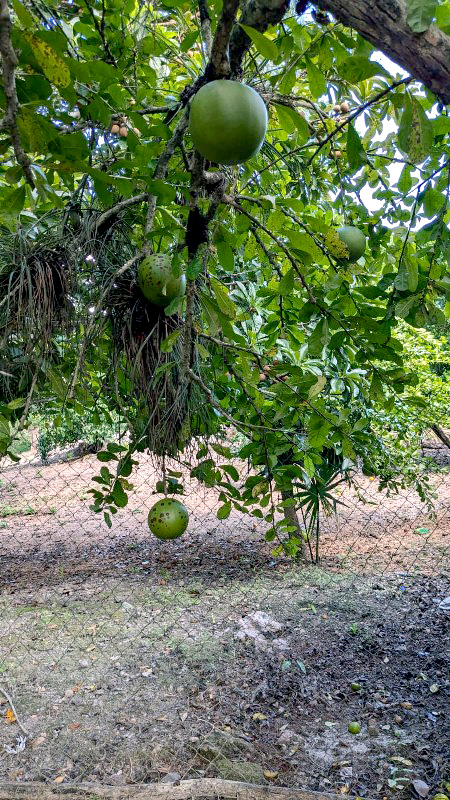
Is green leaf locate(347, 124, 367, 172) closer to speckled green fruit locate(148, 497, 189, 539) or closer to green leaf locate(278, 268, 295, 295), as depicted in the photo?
green leaf locate(278, 268, 295, 295)

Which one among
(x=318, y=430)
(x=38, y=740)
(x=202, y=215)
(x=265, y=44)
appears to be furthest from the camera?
(x=38, y=740)

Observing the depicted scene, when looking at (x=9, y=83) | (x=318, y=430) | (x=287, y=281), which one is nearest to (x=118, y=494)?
(x=318, y=430)

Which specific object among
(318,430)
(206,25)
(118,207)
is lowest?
(318,430)

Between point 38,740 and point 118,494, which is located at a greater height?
point 118,494

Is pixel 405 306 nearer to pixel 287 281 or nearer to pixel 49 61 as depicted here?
pixel 287 281

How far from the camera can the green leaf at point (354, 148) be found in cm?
127

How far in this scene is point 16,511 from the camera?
662 cm

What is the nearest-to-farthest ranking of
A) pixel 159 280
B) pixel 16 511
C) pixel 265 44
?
pixel 265 44, pixel 159 280, pixel 16 511

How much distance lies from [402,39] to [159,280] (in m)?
0.94

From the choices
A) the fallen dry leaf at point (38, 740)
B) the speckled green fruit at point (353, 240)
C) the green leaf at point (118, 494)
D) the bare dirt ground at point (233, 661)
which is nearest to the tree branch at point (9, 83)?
the speckled green fruit at point (353, 240)

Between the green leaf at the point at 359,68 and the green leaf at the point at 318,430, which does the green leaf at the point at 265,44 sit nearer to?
the green leaf at the point at 359,68

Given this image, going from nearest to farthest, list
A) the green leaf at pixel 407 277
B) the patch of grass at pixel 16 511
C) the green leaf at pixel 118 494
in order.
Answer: the green leaf at pixel 407 277, the green leaf at pixel 118 494, the patch of grass at pixel 16 511

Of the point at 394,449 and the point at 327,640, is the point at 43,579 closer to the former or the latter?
the point at 327,640

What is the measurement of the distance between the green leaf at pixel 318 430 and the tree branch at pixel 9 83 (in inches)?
41.4
